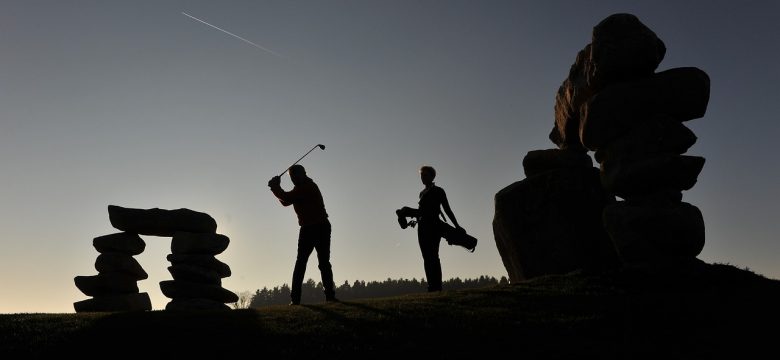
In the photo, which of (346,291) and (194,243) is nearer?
(194,243)

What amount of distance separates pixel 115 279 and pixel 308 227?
12.8 meters

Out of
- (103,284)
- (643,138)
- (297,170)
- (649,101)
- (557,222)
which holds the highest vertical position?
(649,101)

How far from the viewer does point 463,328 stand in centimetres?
938

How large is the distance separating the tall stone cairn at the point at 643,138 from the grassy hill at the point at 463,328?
3.50 ft

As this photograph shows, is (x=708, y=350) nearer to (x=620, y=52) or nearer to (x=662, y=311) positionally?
(x=662, y=311)

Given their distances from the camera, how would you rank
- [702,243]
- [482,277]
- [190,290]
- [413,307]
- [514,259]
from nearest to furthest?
[413,307] → [702,243] → [514,259] → [190,290] → [482,277]

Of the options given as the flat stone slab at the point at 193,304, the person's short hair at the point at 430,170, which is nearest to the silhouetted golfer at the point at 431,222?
the person's short hair at the point at 430,170

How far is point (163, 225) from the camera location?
972 inches

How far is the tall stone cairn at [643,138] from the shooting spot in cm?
1347

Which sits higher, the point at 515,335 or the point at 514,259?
the point at 514,259

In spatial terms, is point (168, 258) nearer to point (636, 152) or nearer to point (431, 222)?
point (431, 222)

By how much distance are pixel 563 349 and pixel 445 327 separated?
1.79 m

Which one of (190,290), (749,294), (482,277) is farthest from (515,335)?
(482,277)

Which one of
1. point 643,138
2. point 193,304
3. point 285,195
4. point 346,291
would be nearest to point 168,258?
point 193,304
